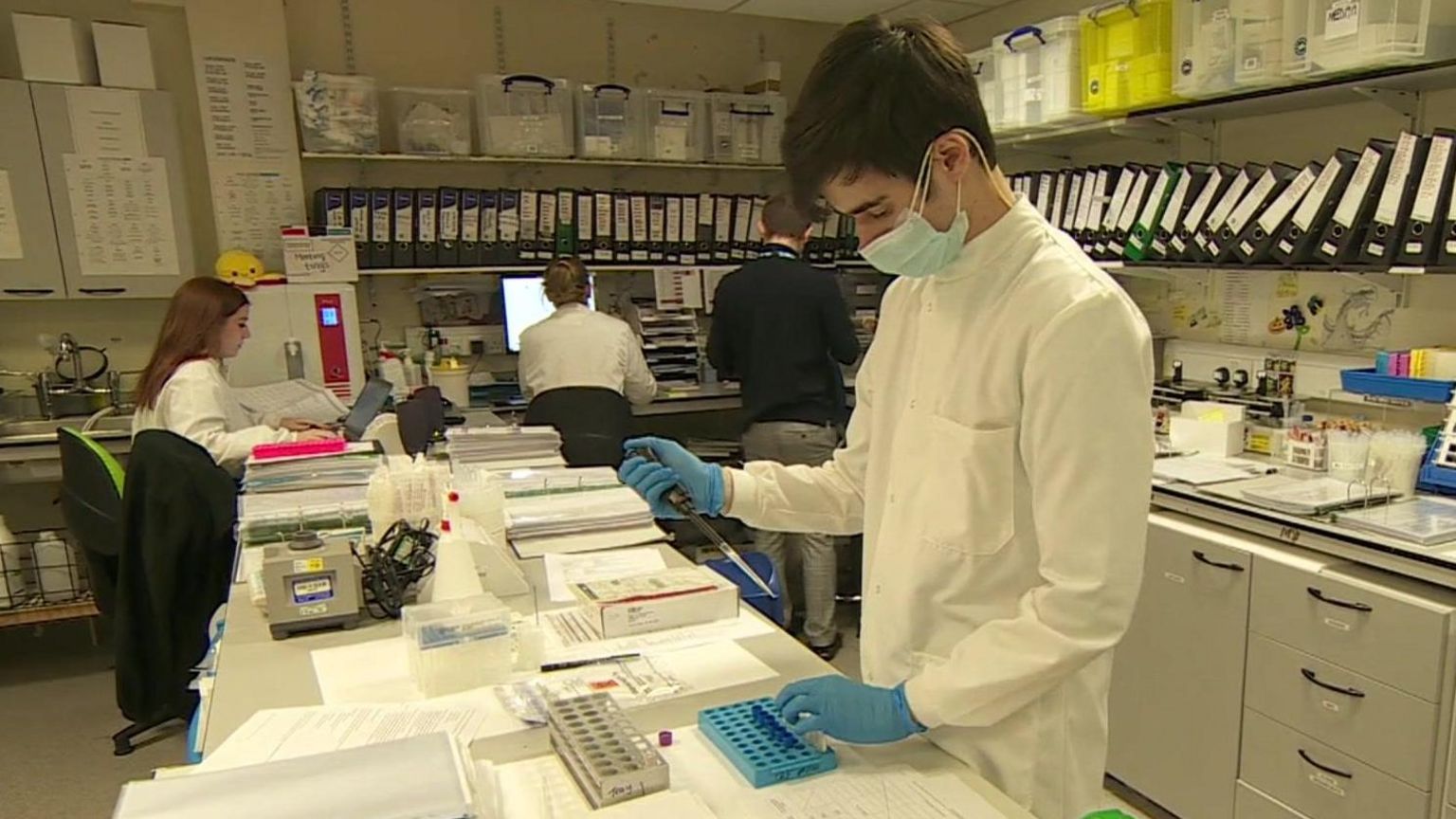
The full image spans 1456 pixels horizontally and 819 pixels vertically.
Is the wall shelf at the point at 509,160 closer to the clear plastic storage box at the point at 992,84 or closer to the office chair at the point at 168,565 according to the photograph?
the clear plastic storage box at the point at 992,84

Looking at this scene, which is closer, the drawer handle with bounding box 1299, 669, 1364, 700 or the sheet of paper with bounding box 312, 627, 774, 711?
the sheet of paper with bounding box 312, 627, 774, 711

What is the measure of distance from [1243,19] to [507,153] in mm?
2716

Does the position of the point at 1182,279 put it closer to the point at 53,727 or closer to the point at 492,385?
the point at 492,385

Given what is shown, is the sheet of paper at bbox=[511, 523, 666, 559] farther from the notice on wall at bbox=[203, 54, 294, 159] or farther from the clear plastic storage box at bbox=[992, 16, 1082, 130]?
the notice on wall at bbox=[203, 54, 294, 159]

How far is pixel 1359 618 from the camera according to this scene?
1.87m

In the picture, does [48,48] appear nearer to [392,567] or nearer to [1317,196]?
[392,567]

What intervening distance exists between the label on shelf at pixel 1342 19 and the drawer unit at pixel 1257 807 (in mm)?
1754

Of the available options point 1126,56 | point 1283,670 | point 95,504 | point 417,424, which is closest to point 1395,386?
point 1283,670

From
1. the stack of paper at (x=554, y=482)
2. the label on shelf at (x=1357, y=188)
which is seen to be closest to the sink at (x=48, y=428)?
the stack of paper at (x=554, y=482)

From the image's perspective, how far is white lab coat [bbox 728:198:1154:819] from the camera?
95 centimetres

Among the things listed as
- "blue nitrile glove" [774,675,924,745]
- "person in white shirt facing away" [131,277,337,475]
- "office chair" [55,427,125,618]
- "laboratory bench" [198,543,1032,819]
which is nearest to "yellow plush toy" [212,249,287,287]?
"person in white shirt facing away" [131,277,337,475]

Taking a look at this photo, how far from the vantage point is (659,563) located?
1696 mm

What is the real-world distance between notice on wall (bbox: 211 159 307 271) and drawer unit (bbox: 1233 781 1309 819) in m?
3.71

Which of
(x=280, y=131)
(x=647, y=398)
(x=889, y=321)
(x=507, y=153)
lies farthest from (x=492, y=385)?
(x=889, y=321)
